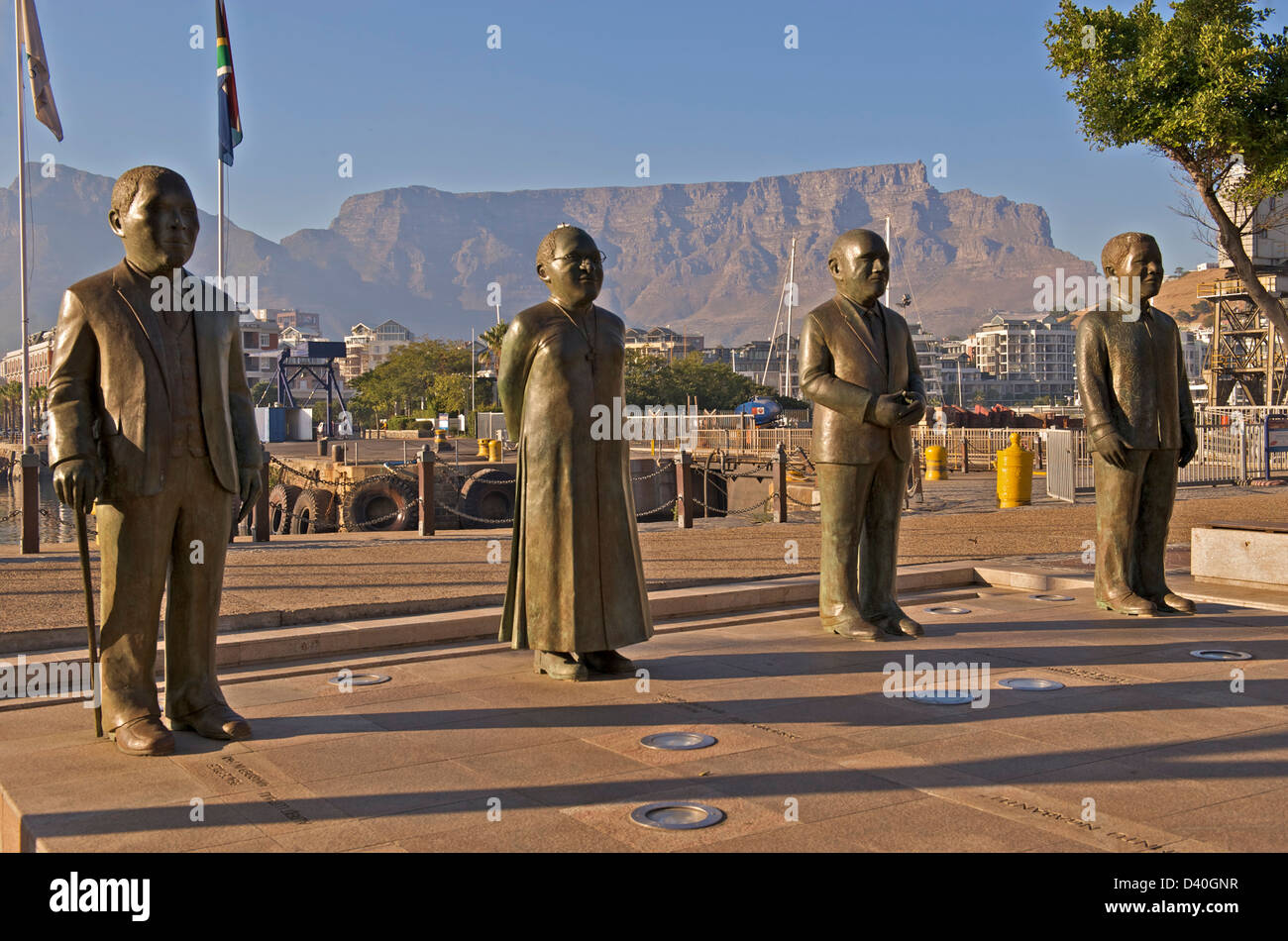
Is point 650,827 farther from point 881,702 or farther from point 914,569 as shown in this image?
point 914,569

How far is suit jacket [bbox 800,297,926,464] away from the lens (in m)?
6.79

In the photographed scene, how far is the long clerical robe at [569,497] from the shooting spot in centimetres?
589

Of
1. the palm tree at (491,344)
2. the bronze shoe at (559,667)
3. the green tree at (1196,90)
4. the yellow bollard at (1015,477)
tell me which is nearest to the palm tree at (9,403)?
the palm tree at (491,344)

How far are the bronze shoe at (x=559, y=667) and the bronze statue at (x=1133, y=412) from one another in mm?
3575

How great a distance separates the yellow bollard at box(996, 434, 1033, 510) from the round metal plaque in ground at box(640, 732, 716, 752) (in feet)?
47.0

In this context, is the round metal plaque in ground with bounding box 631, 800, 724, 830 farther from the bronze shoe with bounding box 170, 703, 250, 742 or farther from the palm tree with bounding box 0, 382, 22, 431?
the palm tree with bounding box 0, 382, 22, 431

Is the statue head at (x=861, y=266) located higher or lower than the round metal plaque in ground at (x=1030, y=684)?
higher

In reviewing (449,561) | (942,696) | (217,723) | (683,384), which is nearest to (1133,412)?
(942,696)

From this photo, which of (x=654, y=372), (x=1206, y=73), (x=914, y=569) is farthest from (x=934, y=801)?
(x=654, y=372)

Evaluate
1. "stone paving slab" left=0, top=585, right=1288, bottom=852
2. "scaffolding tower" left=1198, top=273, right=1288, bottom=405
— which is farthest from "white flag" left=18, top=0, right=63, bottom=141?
"scaffolding tower" left=1198, top=273, right=1288, bottom=405

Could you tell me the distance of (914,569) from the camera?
955 centimetres

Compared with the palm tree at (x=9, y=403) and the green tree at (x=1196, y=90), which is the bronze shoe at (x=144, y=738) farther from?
the palm tree at (x=9, y=403)

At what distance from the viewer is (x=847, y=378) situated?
22.4ft

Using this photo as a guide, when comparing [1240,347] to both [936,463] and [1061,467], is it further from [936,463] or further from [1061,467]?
[1061,467]
